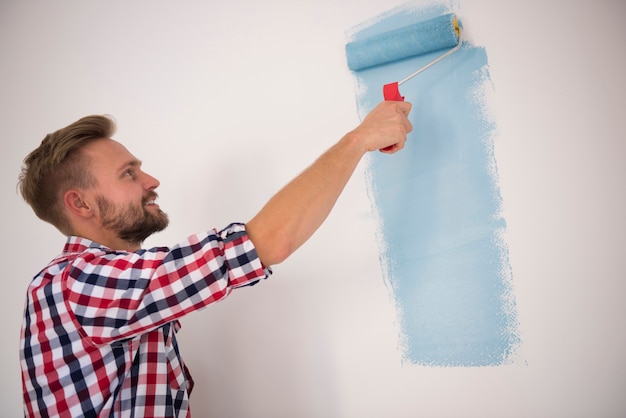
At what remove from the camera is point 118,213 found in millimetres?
1126

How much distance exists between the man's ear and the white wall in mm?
393

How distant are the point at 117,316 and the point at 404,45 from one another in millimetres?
801

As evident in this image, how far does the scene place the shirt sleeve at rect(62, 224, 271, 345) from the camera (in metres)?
0.88

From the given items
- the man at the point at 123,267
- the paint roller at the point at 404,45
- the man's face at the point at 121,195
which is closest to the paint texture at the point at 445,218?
the paint roller at the point at 404,45

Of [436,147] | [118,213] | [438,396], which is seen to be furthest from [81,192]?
[438,396]

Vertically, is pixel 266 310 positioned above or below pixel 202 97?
below

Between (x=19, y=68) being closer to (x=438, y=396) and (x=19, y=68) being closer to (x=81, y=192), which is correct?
(x=81, y=192)

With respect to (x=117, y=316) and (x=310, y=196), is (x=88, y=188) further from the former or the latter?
(x=310, y=196)

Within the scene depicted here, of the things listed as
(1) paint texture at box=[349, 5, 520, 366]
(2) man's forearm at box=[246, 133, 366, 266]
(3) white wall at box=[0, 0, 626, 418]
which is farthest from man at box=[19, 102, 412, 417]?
(3) white wall at box=[0, 0, 626, 418]

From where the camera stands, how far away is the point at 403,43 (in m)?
1.14

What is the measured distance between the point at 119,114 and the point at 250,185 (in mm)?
553

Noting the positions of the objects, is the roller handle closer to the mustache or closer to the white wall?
the white wall

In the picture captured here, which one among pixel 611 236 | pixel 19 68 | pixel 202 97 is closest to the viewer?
pixel 611 236

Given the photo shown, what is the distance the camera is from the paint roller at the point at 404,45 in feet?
3.57
